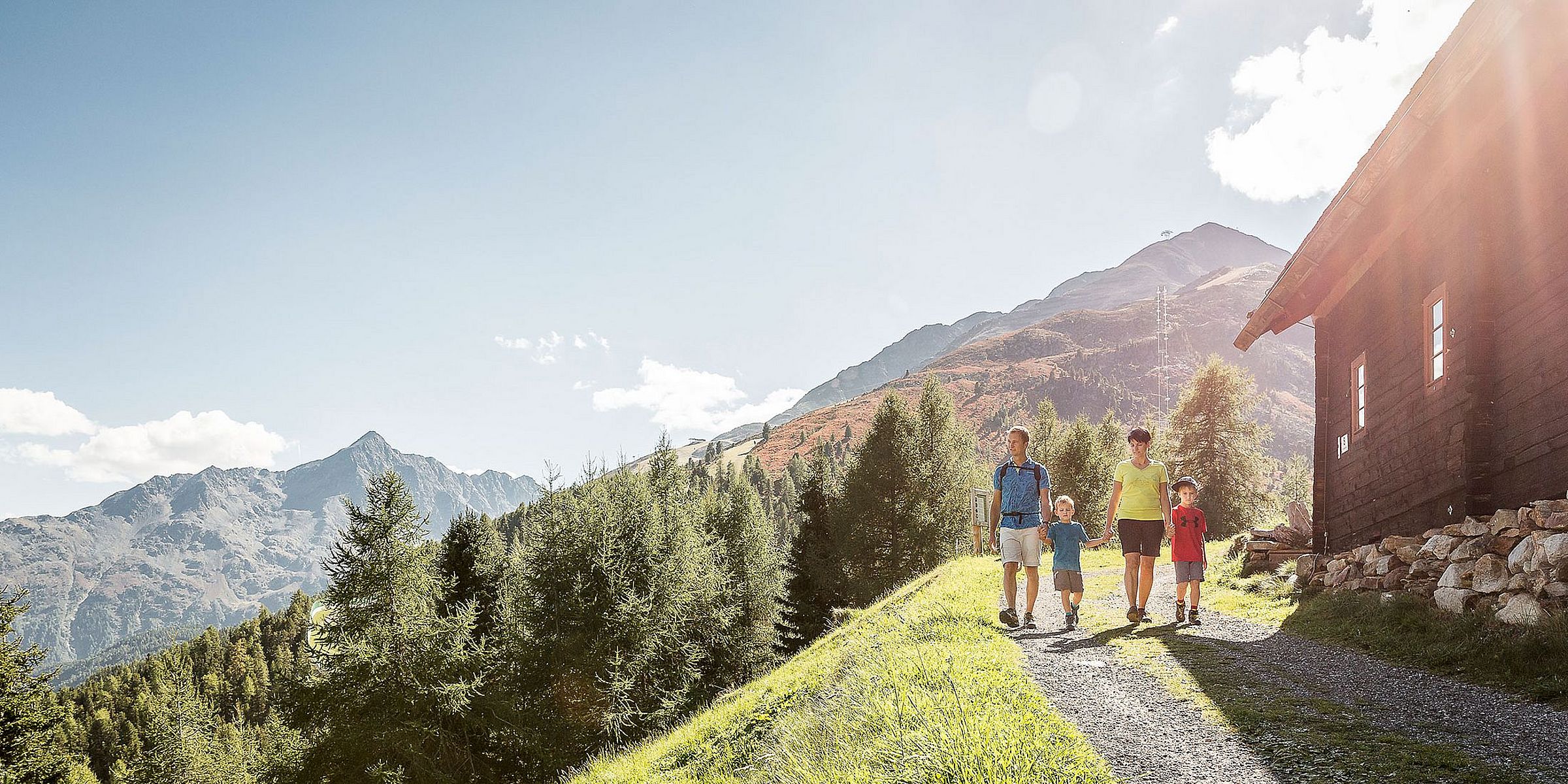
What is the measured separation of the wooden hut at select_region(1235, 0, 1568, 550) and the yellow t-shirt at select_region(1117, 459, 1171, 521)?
3455mm

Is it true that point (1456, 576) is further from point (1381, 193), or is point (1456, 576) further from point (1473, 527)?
point (1381, 193)

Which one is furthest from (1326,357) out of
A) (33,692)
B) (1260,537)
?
(33,692)

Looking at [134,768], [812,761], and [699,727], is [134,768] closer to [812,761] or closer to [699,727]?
[699,727]

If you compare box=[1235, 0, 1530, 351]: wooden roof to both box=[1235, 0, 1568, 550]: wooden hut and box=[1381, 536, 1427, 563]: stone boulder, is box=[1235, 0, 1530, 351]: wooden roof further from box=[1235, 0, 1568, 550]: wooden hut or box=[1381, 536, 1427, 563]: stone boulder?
box=[1381, 536, 1427, 563]: stone boulder

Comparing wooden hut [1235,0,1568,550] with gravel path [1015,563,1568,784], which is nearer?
gravel path [1015,563,1568,784]

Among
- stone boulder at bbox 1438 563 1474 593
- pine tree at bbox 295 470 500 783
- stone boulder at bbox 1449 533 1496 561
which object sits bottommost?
pine tree at bbox 295 470 500 783

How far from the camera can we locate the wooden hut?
787 centimetres

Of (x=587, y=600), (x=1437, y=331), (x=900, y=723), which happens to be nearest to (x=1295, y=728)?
(x=900, y=723)

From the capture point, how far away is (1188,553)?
34.5 feet

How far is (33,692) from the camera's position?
2786cm

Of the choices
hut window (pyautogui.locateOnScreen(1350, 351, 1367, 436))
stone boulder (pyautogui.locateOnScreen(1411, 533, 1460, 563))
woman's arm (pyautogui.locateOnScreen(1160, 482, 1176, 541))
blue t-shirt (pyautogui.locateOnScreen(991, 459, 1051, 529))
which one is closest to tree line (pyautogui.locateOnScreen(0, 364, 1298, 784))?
blue t-shirt (pyautogui.locateOnScreen(991, 459, 1051, 529))

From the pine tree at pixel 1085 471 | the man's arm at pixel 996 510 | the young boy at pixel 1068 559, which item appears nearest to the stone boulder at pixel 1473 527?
the young boy at pixel 1068 559

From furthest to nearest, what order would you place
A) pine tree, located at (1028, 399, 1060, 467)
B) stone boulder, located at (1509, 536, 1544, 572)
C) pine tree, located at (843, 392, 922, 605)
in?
1. pine tree, located at (1028, 399, 1060, 467)
2. pine tree, located at (843, 392, 922, 605)
3. stone boulder, located at (1509, 536, 1544, 572)

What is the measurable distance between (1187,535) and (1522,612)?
3.93 m
